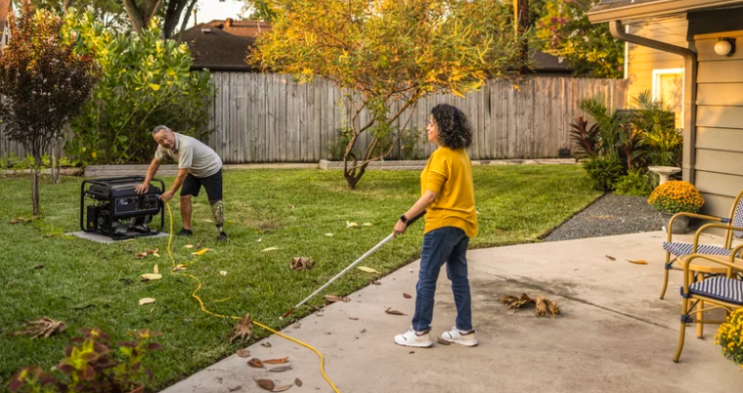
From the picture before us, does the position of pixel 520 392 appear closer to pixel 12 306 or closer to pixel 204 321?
pixel 204 321

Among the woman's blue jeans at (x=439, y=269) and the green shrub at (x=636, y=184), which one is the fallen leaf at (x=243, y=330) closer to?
the woman's blue jeans at (x=439, y=269)

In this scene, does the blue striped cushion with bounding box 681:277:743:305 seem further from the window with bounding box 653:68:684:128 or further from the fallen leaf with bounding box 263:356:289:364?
the window with bounding box 653:68:684:128

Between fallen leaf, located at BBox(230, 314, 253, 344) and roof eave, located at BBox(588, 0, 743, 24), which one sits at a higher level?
roof eave, located at BBox(588, 0, 743, 24)

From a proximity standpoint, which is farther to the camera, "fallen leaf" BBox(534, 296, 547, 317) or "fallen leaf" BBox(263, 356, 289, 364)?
"fallen leaf" BBox(534, 296, 547, 317)

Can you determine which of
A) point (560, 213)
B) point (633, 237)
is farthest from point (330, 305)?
point (560, 213)

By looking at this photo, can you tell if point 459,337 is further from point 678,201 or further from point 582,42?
point 582,42

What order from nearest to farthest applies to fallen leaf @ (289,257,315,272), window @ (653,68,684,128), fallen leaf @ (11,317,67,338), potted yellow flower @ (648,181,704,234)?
fallen leaf @ (11,317,67,338)
fallen leaf @ (289,257,315,272)
potted yellow flower @ (648,181,704,234)
window @ (653,68,684,128)

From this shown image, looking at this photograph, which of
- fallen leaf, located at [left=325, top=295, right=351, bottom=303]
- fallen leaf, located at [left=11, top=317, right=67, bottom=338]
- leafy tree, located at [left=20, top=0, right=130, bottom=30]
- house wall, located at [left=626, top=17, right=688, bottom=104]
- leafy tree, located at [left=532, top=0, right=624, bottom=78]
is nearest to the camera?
fallen leaf, located at [left=11, top=317, right=67, bottom=338]

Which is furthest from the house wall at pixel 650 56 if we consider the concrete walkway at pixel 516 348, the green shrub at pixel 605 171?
the concrete walkway at pixel 516 348

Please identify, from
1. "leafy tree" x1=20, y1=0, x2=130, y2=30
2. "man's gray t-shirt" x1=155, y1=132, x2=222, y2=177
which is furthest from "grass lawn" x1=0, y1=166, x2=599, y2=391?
"leafy tree" x1=20, y1=0, x2=130, y2=30

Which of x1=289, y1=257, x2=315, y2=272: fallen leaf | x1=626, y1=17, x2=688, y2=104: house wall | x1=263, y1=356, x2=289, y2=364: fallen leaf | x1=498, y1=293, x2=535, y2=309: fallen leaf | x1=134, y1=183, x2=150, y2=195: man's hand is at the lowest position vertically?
x1=263, y1=356, x2=289, y2=364: fallen leaf

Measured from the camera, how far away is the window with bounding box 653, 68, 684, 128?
16.8m

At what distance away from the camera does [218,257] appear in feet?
27.7

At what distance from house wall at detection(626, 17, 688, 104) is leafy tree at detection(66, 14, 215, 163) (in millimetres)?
8830
